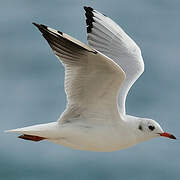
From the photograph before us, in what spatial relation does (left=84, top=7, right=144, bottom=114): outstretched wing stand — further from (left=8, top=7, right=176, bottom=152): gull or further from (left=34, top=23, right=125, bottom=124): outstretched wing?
(left=34, top=23, right=125, bottom=124): outstretched wing

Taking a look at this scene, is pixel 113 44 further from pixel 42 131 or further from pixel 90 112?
pixel 42 131

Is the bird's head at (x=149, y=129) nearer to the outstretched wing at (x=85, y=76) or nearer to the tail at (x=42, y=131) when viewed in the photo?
the outstretched wing at (x=85, y=76)

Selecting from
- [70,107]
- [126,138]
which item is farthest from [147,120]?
[70,107]

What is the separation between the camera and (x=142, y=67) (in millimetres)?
11523

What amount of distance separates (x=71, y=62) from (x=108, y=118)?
1038mm

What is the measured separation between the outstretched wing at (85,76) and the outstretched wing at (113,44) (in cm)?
151

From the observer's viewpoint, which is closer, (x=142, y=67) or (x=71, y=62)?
(x=71, y=62)

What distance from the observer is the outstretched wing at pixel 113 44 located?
11.5 m

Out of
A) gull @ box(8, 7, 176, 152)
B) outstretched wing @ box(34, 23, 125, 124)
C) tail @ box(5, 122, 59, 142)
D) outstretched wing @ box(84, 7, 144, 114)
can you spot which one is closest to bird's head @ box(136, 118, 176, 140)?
gull @ box(8, 7, 176, 152)

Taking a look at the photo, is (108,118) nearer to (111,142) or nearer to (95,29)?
(111,142)

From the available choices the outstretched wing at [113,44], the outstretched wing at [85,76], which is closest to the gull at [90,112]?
the outstretched wing at [85,76]

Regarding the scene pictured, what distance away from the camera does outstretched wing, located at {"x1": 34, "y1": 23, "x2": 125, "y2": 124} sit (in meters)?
8.86

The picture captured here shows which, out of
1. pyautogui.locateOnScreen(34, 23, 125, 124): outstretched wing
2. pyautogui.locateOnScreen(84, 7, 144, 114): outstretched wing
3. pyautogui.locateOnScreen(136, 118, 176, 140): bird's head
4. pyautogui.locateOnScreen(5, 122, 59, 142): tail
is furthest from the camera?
pyautogui.locateOnScreen(84, 7, 144, 114): outstretched wing

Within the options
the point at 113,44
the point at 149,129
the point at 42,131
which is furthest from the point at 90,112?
the point at 113,44
